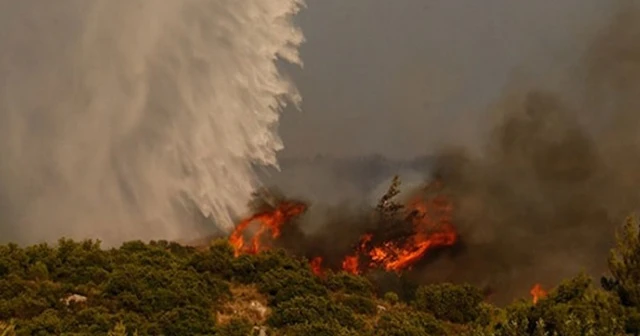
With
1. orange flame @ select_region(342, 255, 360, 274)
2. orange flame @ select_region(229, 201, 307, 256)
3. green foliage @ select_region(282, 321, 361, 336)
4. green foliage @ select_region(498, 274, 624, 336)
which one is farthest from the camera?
orange flame @ select_region(342, 255, 360, 274)

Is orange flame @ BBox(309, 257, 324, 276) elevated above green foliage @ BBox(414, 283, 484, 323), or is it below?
above

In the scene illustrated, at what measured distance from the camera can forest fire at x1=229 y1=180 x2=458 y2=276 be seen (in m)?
77.8

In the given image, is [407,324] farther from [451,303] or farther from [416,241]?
[416,241]

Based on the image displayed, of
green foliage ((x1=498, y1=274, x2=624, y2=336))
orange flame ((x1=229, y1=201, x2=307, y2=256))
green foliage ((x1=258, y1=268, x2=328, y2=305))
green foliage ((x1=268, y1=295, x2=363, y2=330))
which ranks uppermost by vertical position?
orange flame ((x1=229, y1=201, x2=307, y2=256))

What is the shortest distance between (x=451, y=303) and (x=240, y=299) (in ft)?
46.6

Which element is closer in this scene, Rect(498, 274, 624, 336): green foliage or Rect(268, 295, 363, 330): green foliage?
Rect(498, 274, 624, 336): green foliage

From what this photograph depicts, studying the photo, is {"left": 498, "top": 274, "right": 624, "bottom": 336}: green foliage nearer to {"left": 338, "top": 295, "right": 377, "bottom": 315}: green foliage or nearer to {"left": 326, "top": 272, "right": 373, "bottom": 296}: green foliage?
{"left": 338, "top": 295, "right": 377, "bottom": 315}: green foliage

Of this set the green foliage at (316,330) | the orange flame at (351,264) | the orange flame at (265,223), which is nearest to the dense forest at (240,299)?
the green foliage at (316,330)

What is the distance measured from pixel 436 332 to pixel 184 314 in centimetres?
1494

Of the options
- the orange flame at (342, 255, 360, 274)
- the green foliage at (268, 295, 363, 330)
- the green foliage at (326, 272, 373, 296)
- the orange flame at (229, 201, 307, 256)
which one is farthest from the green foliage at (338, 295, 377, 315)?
the orange flame at (342, 255, 360, 274)

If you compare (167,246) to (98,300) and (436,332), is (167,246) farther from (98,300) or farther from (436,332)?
(436,332)

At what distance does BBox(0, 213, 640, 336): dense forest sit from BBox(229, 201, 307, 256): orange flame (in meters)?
18.6

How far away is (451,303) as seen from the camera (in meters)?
51.6

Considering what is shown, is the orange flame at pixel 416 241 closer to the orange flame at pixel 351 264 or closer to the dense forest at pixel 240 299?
the orange flame at pixel 351 264
